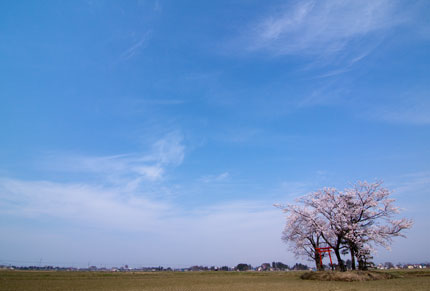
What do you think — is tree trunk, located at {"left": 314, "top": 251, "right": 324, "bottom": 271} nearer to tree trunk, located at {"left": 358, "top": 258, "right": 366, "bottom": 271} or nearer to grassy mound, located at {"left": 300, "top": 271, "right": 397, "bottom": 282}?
tree trunk, located at {"left": 358, "top": 258, "right": 366, "bottom": 271}

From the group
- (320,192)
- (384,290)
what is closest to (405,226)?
(320,192)

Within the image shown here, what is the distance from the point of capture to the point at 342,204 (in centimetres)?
2536

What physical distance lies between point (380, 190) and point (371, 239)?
4926 mm

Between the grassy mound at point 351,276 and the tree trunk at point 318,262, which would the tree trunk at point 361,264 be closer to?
the grassy mound at point 351,276

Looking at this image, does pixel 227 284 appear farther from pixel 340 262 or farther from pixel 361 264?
pixel 361 264

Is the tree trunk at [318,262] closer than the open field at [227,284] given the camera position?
No

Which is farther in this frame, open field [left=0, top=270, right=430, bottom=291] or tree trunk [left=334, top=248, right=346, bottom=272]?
tree trunk [left=334, top=248, right=346, bottom=272]

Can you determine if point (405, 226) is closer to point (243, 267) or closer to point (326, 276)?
point (326, 276)

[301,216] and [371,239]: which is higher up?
[301,216]

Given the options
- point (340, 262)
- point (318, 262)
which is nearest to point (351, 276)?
point (340, 262)

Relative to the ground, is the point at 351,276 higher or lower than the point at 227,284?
higher

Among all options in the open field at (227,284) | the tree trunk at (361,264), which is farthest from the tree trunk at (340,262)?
the open field at (227,284)

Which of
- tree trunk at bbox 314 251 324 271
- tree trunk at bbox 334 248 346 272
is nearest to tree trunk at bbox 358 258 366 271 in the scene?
tree trunk at bbox 334 248 346 272

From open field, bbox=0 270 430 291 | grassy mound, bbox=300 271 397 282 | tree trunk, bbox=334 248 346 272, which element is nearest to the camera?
open field, bbox=0 270 430 291
